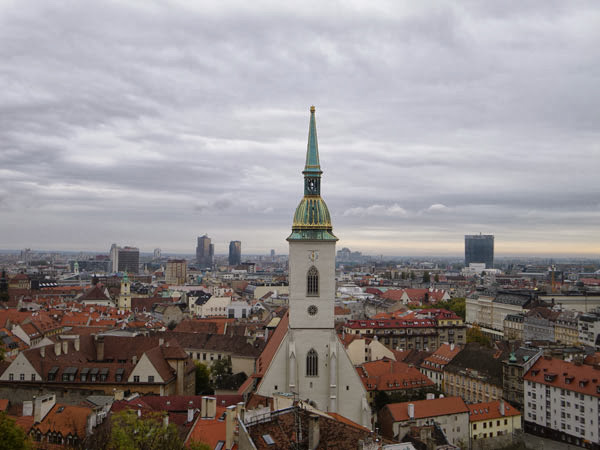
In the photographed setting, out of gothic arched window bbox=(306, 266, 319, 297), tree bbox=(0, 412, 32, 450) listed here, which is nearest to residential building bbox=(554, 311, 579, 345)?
gothic arched window bbox=(306, 266, 319, 297)

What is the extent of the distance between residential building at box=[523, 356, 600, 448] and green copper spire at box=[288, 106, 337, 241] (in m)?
40.1

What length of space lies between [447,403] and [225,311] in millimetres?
121686

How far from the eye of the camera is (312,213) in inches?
2346

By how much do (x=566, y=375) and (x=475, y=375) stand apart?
1465 centimetres

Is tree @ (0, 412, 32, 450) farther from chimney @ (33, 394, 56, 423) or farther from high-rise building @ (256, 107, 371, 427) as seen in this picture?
high-rise building @ (256, 107, 371, 427)

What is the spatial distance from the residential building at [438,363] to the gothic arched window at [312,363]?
4258 centimetres

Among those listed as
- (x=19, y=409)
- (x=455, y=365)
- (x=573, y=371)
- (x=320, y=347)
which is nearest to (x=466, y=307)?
(x=455, y=365)

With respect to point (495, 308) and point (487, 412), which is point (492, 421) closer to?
point (487, 412)

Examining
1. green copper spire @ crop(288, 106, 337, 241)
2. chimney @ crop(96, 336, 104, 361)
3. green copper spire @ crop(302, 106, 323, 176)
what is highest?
green copper spire @ crop(302, 106, 323, 176)

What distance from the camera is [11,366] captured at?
7144 centimetres

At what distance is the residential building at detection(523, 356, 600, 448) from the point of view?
73.6 meters

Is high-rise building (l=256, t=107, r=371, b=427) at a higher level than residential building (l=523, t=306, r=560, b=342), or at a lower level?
higher

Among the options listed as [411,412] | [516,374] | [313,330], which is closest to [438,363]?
[516,374]

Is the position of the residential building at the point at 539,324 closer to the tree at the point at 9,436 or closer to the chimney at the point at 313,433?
the chimney at the point at 313,433
